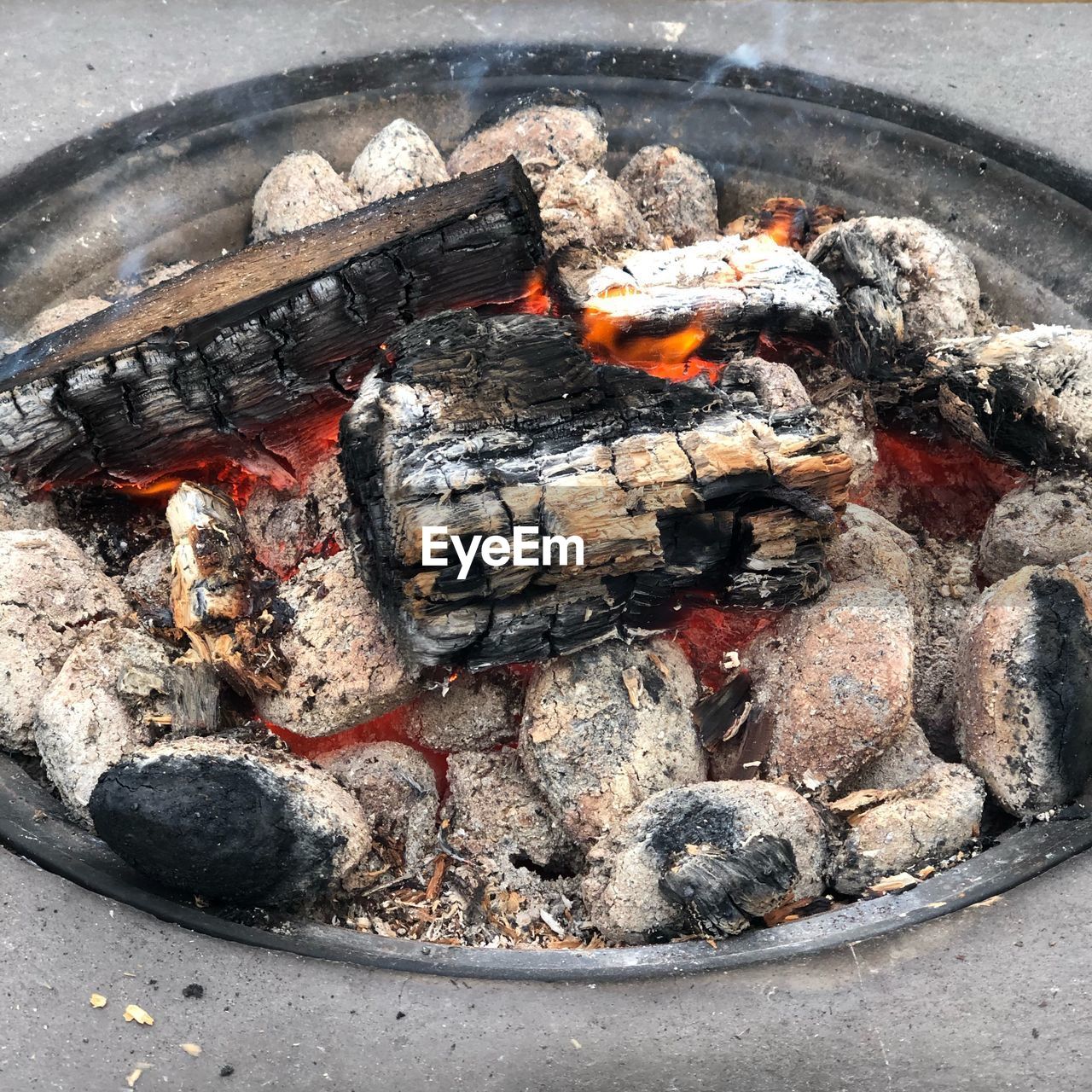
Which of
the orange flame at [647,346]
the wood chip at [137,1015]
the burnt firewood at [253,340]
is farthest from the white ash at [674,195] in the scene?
the wood chip at [137,1015]

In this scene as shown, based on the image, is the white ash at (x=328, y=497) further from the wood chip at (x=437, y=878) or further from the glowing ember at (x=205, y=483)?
the wood chip at (x=437, y=878)

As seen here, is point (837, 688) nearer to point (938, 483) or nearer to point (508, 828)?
point (508, 828)

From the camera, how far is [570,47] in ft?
10.2

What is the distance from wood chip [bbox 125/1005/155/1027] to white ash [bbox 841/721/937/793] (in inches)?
53.7

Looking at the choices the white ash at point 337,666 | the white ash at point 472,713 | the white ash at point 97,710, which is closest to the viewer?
the white ash at point 97,710

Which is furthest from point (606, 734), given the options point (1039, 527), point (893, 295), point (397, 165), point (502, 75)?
point (502, 75)

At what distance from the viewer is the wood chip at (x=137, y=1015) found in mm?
1577

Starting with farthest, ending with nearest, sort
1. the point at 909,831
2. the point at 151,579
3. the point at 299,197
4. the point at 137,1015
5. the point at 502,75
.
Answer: the point at 502,75 < the point at 299,197 < the point at 151,579 < the point at 909,831 < the point at 137,1015

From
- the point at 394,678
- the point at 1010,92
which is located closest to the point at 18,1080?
the point at 394,678

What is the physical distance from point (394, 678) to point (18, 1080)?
0.97 meters

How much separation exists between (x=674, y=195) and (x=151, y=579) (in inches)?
72.2

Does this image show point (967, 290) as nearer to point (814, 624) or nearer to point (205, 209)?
point (814, 624)

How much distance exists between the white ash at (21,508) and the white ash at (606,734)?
4.21 feet

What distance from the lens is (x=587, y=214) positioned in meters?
2.77
